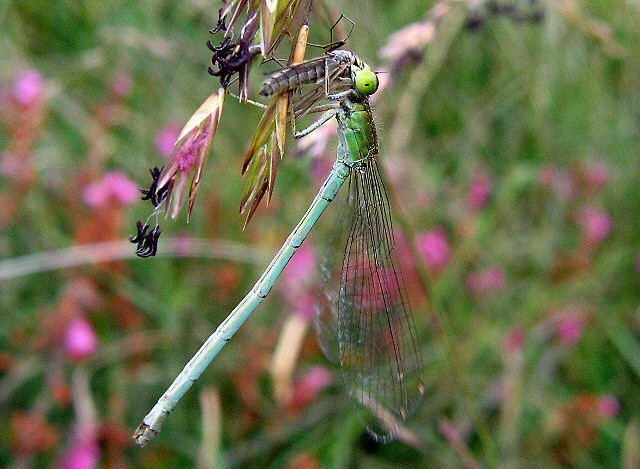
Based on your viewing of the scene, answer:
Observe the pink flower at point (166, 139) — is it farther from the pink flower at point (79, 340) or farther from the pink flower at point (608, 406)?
the pink flower at point (608, 406)

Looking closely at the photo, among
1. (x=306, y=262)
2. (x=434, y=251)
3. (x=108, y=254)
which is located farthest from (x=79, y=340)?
(x=434, y=251)

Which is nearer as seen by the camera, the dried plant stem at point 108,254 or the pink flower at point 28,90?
the dried plant stem at point 108,254

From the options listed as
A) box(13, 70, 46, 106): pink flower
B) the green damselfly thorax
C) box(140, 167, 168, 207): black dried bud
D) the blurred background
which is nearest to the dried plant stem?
the blurred background

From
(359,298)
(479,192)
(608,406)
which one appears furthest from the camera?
(479,192)

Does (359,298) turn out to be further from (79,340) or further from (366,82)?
(79,340)

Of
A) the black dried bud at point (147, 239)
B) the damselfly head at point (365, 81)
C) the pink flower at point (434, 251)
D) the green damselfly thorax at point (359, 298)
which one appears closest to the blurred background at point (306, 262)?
the pink flower at point (434, 251)

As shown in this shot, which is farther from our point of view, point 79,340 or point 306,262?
point 306,262

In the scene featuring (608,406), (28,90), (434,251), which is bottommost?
(608,406)
